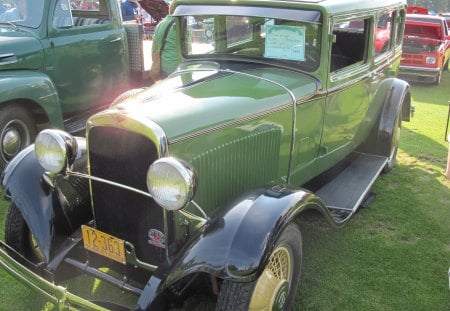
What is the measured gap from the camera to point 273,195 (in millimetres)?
2297

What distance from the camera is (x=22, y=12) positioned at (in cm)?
487

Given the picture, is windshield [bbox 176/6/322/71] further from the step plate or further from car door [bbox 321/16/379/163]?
the step plate

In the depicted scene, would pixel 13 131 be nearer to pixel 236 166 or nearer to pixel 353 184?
pixel 236 166

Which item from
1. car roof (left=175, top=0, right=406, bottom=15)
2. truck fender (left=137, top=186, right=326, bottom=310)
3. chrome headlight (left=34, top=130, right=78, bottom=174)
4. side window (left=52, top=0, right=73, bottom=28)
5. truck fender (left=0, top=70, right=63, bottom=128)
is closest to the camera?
truck fender (left=137, top=186, right=326, bottom=310)

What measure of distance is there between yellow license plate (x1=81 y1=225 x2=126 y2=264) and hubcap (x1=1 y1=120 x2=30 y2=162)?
236 centimetres

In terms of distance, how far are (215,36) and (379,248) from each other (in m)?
2.00

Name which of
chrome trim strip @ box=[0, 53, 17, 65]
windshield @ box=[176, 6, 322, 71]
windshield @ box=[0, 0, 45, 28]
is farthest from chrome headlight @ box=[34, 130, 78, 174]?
windshield @ box=[0, 0, 45, 28]

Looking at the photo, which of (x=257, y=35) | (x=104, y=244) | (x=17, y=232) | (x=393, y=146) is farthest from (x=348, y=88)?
(x=17, y=232)

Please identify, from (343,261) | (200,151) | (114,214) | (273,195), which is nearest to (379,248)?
(343,261)

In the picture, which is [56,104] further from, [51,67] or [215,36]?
[215,36]

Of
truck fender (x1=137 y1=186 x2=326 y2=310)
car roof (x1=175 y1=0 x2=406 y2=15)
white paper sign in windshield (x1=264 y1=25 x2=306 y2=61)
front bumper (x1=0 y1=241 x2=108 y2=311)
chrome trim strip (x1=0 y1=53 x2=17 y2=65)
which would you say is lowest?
front bumper (x1=0 y1=241 x2=108 y2=311)

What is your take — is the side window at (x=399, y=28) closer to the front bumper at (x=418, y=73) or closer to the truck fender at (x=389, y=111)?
the truck fender at (x=389, y=111)

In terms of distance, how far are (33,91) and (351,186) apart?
3.13m

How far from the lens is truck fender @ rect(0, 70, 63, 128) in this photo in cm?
425
